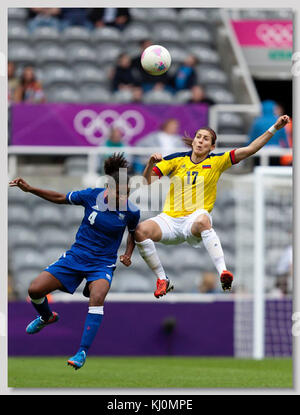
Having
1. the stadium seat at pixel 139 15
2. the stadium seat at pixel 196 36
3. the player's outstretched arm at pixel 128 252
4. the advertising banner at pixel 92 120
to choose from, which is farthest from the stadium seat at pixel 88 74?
the player's outstretched arm at pixel 128 252

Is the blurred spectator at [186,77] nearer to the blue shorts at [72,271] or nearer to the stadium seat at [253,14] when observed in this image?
the stadium seat at [253,14]

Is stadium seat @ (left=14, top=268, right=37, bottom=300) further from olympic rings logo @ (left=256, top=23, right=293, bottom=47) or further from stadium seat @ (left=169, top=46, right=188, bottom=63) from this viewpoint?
olympic rings logo @ (left=256, top=23, right=293, bottom=47)

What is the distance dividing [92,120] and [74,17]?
183 inches

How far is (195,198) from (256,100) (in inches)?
407

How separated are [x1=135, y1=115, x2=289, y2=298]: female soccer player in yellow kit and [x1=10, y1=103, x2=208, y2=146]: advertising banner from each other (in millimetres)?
7759

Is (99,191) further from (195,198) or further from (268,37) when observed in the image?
(268,37)

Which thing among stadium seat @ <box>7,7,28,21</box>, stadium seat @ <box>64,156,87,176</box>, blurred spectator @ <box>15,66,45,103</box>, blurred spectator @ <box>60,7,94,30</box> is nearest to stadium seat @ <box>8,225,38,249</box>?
stadium seat @ <box>64,156,87,176</box>

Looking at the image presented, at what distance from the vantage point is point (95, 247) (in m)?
9.96

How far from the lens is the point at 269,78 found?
75.0ft

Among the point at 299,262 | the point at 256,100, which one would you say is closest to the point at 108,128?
the point at 256,100

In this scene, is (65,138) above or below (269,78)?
below

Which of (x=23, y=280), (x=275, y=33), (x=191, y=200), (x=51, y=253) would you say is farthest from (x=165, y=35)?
(x=191, y=200)

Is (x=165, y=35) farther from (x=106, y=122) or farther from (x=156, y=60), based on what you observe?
(x=156, y=60)
